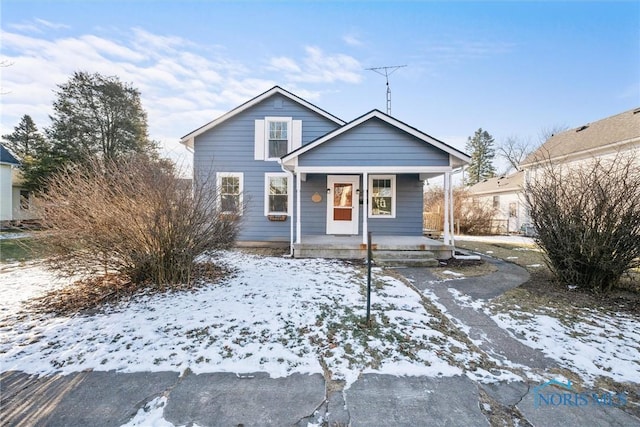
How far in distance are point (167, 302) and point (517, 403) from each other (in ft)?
14.7

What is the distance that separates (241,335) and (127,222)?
9.51ft

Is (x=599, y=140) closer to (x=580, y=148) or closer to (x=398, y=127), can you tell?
(x=580, y=148)

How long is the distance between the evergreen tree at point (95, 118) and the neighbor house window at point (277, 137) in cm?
1480

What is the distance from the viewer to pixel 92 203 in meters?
4.40


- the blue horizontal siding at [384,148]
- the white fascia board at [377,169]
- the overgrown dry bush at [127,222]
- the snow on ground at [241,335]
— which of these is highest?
the blue horizontal siding at [384,148]

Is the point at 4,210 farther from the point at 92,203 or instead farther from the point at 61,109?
the point at 92,203

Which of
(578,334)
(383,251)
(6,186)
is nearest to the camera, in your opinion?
(578,334)

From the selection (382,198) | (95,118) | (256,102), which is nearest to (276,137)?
(256,102)

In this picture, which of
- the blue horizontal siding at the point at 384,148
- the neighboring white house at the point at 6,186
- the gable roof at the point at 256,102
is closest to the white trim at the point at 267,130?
the gable roof at the point at 256,102

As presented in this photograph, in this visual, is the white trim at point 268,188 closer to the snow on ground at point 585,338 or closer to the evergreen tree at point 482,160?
the snow on ground at point 585,338

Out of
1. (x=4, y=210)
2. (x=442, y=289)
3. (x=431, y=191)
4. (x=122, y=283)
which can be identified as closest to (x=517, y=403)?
(x=442, y=289)

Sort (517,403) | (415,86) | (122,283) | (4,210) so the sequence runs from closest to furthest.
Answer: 1. (517,403)
2. (122,283)
3. (415,86)
4. (4,210)

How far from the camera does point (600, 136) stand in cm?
1354

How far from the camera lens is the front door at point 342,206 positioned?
9.83 m
